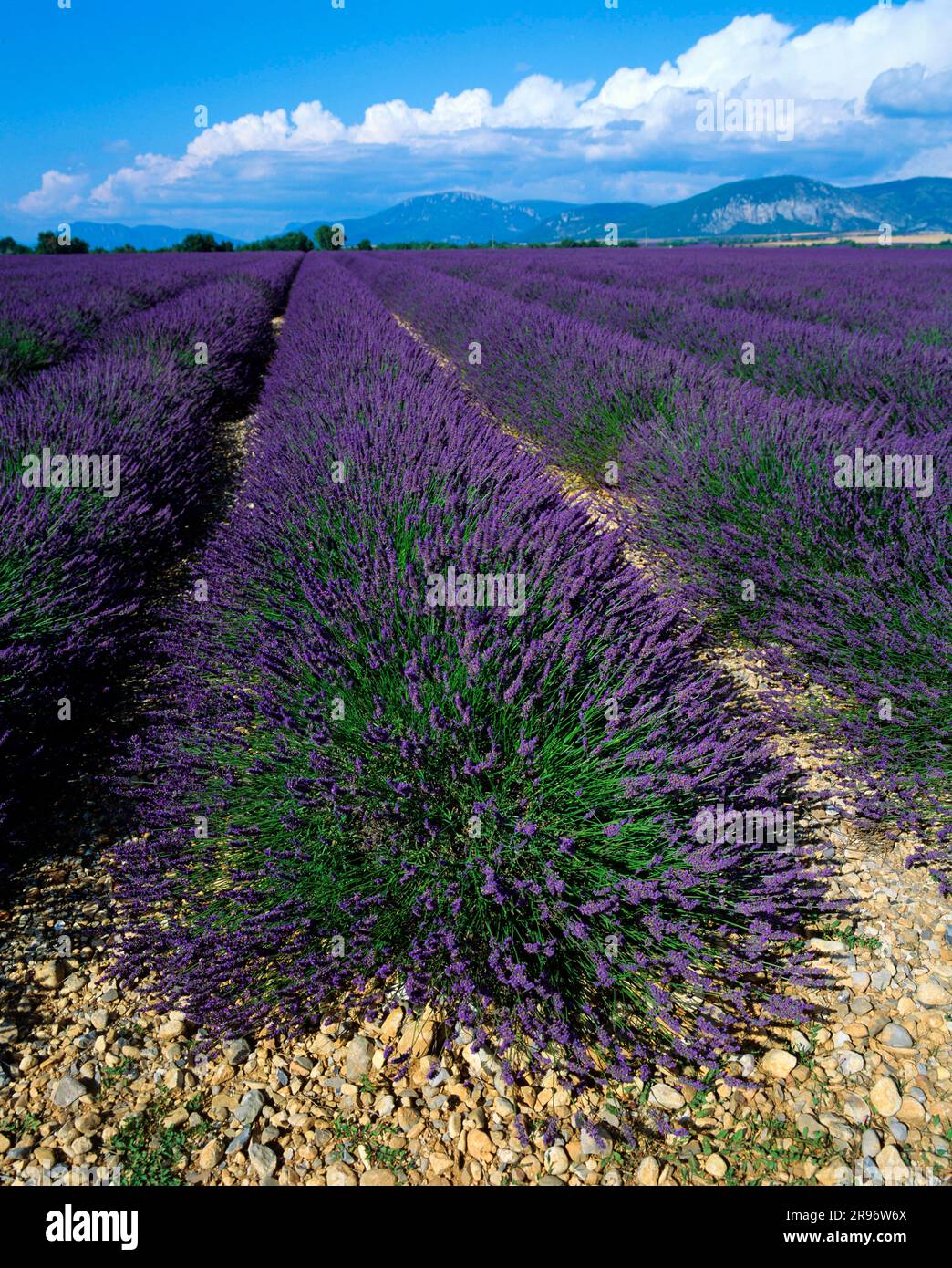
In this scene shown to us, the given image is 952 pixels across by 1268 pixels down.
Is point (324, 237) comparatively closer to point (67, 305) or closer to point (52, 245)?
point (52, 245)

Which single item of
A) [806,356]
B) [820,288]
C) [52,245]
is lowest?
[806,356]

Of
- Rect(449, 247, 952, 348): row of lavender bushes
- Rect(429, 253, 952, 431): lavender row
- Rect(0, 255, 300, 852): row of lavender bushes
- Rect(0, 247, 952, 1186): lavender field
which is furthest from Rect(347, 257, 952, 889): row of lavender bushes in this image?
Rect(449, 247, 952, 348): row of lavender bushes

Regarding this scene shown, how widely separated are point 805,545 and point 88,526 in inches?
116

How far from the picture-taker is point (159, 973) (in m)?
1.51

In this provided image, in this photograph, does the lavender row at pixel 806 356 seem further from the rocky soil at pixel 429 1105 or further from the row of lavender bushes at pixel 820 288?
the rocky soil at pixel 429 1105

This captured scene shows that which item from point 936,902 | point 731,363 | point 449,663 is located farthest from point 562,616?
point 731,363

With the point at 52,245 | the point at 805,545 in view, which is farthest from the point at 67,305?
the point at 52,245

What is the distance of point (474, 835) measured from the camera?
1.45 meters

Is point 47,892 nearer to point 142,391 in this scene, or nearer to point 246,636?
point 246,636

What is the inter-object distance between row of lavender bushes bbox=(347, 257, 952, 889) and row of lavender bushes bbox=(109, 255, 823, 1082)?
1.39 feet

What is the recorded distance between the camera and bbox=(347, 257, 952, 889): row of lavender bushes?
207 cm

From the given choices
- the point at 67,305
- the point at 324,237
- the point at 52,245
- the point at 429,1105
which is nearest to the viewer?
the point at 429,1105

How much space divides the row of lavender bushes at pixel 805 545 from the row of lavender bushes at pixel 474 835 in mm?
422

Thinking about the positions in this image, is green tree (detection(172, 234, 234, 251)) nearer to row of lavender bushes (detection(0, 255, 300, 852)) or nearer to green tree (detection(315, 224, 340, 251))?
green tree (detection(315, 224, 340, 251))
